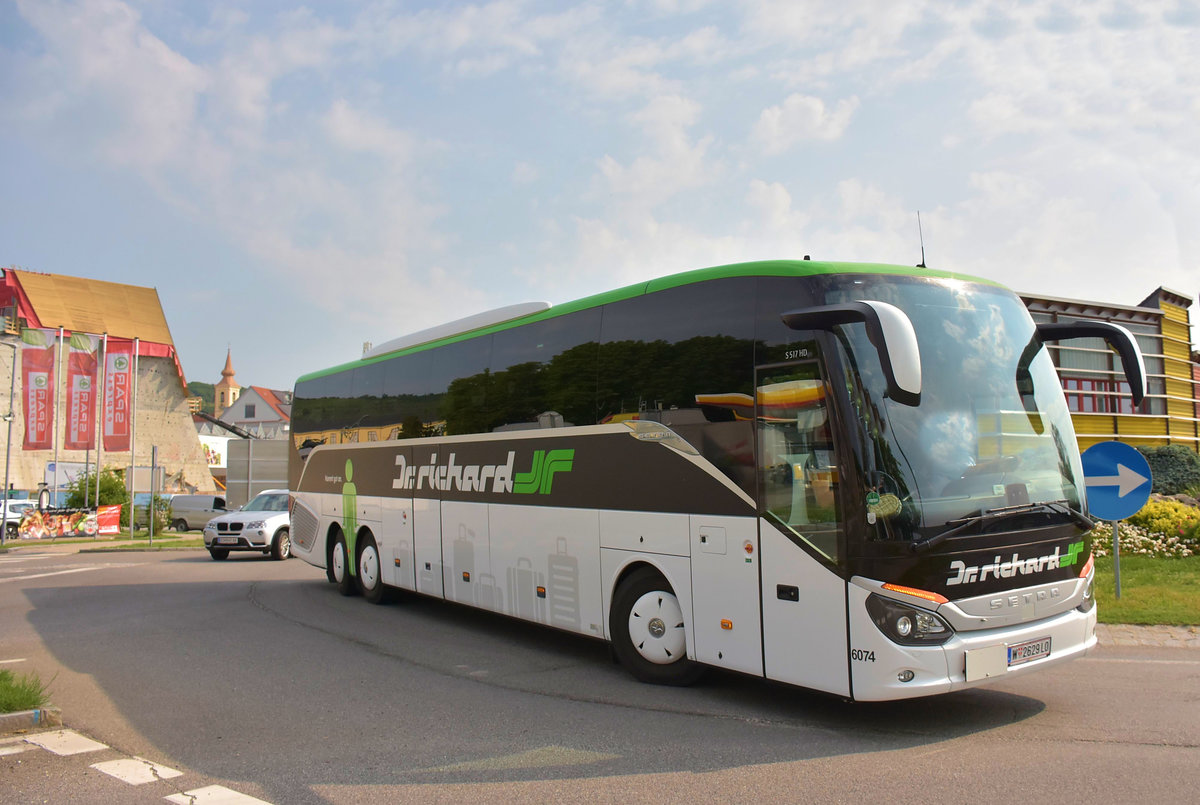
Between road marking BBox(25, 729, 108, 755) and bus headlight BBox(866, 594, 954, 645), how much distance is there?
529cm

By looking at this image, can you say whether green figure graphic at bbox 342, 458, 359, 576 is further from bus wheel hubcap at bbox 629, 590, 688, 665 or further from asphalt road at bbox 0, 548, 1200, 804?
bus wheel hubcap at bbox 629, 590, 688, 665

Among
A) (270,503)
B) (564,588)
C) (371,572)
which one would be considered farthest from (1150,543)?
(270,503)

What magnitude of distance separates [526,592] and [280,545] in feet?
49.8

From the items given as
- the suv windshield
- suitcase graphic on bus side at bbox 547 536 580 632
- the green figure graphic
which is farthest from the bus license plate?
the suv windshield

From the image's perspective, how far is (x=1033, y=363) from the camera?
6.59 m

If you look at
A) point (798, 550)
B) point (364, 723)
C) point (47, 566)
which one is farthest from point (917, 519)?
point (47, 566)

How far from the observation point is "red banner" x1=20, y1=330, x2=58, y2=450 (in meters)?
42.5

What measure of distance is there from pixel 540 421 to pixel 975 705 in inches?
182

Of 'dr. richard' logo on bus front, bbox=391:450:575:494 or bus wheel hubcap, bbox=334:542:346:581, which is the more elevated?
'dr. richard' logo on bus front, bbox=391:450:575:494

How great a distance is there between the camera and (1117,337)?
6.82 m

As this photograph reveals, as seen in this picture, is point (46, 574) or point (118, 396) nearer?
point (46, 574)

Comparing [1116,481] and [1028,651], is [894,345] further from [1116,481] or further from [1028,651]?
[1116,481]

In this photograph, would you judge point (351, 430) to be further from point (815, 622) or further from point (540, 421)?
point (815, 622)

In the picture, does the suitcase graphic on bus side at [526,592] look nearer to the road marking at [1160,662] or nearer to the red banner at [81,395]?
the road marking at [1160,662]
